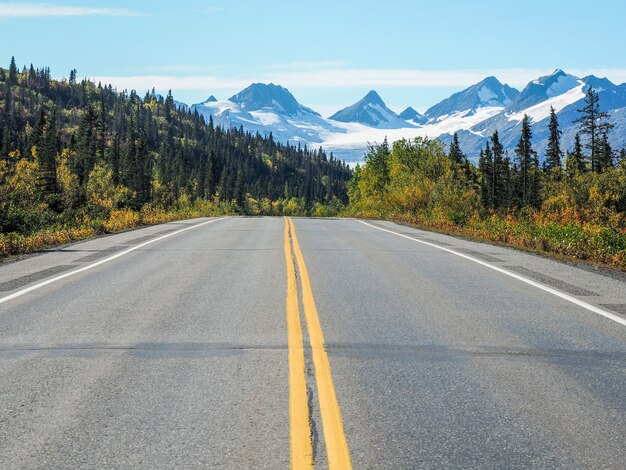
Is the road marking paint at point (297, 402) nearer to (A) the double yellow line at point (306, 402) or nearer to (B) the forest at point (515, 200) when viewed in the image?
(A) the double yellow line at point (306, 402)

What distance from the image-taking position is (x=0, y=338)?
595 centimetres

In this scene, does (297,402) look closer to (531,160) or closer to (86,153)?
(531,160)

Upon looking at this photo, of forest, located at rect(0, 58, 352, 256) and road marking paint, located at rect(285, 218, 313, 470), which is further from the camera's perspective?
forest, located at rect(0, 58, 352, 256)

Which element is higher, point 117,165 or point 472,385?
point 117,165

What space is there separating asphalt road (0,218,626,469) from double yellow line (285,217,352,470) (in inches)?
1.1

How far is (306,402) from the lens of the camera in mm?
4164

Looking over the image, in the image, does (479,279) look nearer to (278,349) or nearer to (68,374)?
(278,349)

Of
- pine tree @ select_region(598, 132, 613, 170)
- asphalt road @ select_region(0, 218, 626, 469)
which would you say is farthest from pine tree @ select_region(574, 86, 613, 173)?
asphalt road @ select_region(0, 218, 626, 469)

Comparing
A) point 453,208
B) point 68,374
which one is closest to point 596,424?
point 68,374

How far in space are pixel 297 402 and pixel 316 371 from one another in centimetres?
71

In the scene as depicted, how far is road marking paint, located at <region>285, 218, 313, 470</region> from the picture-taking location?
11.0ft

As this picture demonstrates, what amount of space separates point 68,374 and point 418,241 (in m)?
14.5

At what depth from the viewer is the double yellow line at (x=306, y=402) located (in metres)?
3.33

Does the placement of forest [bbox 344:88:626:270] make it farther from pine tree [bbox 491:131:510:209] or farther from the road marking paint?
the road marking paint
